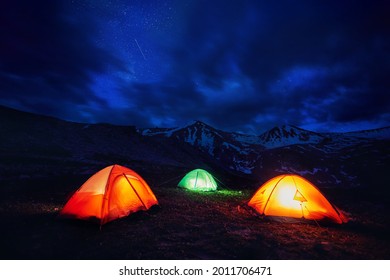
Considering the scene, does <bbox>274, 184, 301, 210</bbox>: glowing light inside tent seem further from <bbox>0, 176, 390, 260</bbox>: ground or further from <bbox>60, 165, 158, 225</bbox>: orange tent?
<bbox>60, 165, 158, 225</bbox>: orange tent

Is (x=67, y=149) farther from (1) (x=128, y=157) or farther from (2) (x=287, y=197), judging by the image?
(2) (x=287, y=197)

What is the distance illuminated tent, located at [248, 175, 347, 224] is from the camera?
9.59m

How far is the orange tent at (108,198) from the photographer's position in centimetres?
853

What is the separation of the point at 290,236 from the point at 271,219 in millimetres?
1892

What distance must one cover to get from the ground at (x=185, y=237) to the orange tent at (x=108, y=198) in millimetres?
371

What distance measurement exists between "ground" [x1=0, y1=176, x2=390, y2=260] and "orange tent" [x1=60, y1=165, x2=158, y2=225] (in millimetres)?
371

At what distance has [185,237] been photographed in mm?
7785

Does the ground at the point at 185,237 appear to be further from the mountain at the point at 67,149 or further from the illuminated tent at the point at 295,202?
the mountain at the point at 67,149

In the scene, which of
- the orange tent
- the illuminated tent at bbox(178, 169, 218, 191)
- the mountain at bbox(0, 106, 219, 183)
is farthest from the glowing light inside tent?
the mountain at bbox(0, 106, 219, 183)
